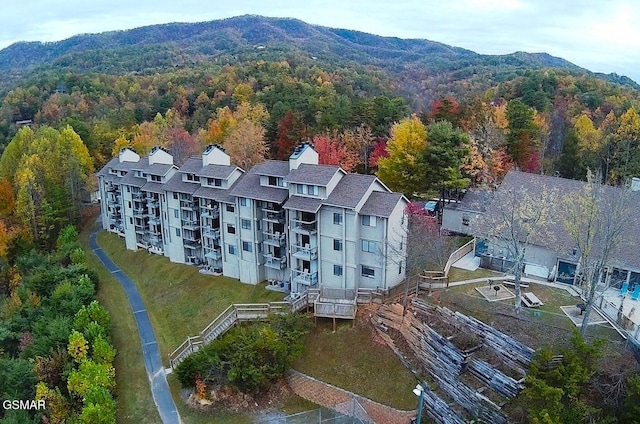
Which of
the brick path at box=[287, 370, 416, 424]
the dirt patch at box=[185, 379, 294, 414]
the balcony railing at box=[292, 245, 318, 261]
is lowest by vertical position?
the dirt patch at box=[185, 379, 294, 414]

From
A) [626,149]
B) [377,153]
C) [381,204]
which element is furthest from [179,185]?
[626,149]

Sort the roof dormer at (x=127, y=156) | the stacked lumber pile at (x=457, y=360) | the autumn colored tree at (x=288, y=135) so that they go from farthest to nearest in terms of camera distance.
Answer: the autumn colored tree at (x=288, y=135) < the roof dormer at (x=127, y=156) < the stacked lumber pile at (x=457, y=360)

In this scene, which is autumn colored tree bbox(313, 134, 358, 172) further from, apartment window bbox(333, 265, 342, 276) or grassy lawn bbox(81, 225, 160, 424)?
grassy lawn bbox(81, 225, 160, 424)

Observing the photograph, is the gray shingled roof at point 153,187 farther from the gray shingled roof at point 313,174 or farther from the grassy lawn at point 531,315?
the grassy lawn at point 531,315

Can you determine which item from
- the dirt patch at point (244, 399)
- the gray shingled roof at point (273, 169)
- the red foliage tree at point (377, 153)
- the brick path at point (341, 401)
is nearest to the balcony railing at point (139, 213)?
the gray shingled roof at point (273, 169)

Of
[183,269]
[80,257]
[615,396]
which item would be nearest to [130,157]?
[80,257]

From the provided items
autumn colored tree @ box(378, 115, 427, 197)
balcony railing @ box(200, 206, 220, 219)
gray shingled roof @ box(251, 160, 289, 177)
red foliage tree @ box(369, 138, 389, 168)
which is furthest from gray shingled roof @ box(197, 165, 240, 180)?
red foliage tree @ box(369, 138, 389, 168)
